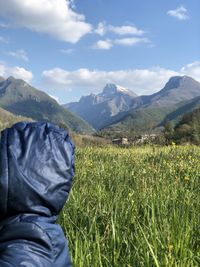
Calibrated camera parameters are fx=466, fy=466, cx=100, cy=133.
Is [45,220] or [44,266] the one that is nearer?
[44,266]

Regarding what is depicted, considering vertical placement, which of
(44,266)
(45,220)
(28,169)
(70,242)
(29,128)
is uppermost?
(29,128)

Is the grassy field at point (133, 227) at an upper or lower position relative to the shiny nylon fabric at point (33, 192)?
lower

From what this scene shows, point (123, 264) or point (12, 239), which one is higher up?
point (12, 239)

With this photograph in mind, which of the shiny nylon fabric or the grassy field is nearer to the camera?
the shiny nylon fabric

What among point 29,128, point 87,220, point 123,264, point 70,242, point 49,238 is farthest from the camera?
point 87,220

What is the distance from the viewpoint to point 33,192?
164 cm

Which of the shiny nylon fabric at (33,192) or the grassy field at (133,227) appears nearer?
the shiny nylon fabric at (33,192)

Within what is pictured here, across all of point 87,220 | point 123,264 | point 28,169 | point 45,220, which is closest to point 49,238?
point 45,220

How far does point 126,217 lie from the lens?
3512 millimetres

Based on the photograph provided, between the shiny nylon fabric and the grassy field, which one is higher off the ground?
the shiny nylon fabric

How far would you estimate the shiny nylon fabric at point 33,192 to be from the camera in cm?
156

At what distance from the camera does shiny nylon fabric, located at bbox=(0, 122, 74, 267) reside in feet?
5.12

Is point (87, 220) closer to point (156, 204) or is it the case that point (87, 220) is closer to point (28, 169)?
point (156, 204)

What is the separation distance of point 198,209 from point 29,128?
93.4 inches
